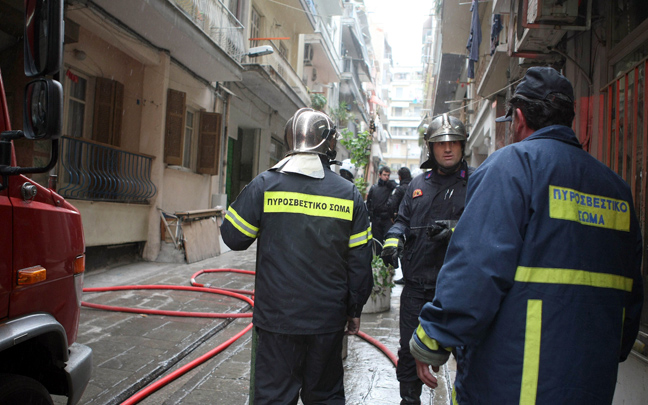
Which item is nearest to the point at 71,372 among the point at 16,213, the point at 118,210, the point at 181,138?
the point at 16,213

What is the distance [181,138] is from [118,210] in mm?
2101

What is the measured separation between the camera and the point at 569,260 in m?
1.50

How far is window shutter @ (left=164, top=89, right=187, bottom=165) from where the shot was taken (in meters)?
9.32

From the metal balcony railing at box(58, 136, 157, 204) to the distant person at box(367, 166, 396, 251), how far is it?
13.6 feet

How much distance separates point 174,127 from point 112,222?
7.84 feet

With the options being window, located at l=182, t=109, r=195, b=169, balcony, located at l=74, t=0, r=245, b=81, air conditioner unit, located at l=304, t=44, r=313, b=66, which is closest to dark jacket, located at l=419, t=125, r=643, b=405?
balcony, located at l=74, t=0, r=245, b=81

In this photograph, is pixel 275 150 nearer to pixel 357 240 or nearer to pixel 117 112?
pixel 117 112

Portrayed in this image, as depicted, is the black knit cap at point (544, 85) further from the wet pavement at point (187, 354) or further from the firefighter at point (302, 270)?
the wet pavement at point (187, 354)


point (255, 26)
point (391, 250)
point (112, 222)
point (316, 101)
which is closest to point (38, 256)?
point (391, 250)

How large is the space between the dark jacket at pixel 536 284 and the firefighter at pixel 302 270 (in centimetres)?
88

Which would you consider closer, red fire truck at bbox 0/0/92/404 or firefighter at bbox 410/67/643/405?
firefighter at bbox 410/67/643/405

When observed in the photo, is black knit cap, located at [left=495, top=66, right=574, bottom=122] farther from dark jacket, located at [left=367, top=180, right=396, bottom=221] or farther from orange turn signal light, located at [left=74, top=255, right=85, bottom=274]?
dark jacket, located at [left=367, top=180, right=396, bottom=221]

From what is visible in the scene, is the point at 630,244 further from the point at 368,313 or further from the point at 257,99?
the point at 257,99

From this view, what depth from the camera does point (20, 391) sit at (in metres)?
1.83
